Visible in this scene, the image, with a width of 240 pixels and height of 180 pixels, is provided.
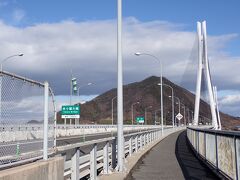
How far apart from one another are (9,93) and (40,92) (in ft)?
5.22

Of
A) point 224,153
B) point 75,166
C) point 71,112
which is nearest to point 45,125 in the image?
point 75,166

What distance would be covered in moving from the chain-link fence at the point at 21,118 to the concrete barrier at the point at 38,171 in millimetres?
329

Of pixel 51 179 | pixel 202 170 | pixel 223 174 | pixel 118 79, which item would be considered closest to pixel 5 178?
pixel 51 179

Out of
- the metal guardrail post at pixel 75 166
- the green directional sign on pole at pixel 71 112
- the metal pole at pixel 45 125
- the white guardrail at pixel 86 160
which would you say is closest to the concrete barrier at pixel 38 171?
the metal pole at pixel 45 125

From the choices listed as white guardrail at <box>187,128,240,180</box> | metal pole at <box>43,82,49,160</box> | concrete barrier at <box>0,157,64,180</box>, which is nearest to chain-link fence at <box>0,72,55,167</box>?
metal pole at <box>43,82,49,160</box>

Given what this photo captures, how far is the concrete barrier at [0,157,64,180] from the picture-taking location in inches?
232

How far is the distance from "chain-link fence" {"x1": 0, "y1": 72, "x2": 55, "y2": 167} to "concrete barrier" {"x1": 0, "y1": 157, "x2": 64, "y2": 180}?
0.33 metres

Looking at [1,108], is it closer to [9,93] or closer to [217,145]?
[9,93]

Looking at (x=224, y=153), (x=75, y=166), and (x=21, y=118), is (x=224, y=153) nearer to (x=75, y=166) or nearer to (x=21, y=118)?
(x=75, y=166)

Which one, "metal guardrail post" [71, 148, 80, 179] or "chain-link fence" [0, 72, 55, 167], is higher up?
"chain-link fence" [0, 72, 55, 167]

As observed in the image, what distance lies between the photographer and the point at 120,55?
49.0ft

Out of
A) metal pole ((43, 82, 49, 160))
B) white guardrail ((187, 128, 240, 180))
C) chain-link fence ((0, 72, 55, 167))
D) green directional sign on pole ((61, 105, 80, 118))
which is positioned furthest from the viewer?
green directional sign on pole ((61, 105, 80, 118))

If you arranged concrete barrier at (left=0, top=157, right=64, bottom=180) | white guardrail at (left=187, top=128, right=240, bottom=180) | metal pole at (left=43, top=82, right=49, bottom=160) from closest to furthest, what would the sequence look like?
concrete barrier at (left=0, top=157, right=64, bottom=180) < metal pole at (left=43, top=82, right=49, bottom=160) < white guardrail at (left=187, top=128, right=240, bottom=180)

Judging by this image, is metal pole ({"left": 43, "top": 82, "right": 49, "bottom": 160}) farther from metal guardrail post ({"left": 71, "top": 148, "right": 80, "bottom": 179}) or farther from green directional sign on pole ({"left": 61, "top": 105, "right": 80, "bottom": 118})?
green directional sign on pole ({"left": 61, "top": 105, "right": 80, "bottom": 118})
